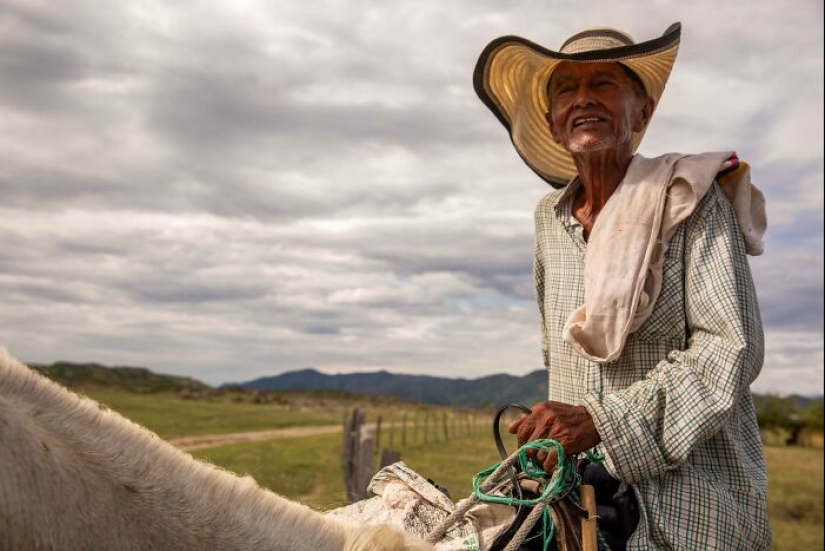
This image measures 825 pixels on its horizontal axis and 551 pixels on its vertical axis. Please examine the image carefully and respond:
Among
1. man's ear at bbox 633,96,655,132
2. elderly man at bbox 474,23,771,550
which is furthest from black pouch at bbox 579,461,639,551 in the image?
man's ear at bbox 633,96,655,132

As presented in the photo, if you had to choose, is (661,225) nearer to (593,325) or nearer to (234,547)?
(593,325)

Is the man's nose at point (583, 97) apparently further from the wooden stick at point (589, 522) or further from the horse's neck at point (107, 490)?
the horse's neck at point (107, 490)

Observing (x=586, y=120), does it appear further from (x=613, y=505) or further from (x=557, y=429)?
(x=613, y=505)

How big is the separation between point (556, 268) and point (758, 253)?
2.80 ft

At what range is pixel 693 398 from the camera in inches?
98.3

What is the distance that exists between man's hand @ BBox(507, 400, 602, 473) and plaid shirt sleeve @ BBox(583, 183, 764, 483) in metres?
0.04

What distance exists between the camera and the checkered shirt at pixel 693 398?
97.7 inches

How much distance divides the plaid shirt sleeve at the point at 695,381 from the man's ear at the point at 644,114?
2.64 ft

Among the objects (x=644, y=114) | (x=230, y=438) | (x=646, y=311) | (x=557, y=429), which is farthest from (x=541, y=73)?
(x=230, y=438)

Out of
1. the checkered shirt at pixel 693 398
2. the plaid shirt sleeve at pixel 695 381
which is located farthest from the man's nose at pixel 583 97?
the plaid shirt sleeve at pixel 695 381

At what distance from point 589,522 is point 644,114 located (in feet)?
6.67

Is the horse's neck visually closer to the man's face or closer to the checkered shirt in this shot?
the checkered shirt

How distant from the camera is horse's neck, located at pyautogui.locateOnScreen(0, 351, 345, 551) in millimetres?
1414

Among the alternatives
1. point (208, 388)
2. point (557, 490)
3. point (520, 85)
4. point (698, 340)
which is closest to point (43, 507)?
point (557, 490)
